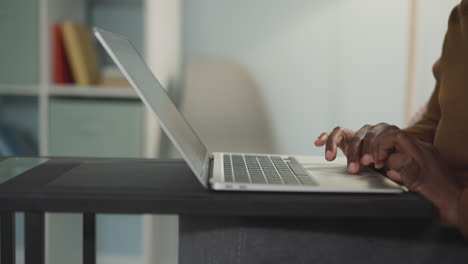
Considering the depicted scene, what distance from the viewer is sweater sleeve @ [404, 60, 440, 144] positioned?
45.6 inches

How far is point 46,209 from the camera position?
727 mm

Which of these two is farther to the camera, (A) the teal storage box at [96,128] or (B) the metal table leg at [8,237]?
(A) the teal storage box at [96,128]

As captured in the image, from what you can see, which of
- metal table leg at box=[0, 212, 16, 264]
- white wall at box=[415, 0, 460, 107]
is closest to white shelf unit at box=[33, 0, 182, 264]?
white wall at box=[415, 0, 460, 107]

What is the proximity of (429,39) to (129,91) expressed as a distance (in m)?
1.13

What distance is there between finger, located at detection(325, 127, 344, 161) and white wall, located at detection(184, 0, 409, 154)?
1.64m

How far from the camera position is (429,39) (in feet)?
7.52

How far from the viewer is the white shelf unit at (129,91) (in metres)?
2.25

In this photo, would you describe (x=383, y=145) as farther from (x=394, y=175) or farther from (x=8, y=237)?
(x=8, y=237)

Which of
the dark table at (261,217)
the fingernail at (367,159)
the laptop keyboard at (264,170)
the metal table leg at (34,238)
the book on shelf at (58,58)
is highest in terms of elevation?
the book on shelf at (58,58)

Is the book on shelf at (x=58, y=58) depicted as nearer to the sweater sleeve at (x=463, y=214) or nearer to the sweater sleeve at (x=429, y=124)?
the sweater sleeve at (x=429, y=124)

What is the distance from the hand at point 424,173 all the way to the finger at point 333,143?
0.53 feet

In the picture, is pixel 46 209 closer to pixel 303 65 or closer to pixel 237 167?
pixel 237 167

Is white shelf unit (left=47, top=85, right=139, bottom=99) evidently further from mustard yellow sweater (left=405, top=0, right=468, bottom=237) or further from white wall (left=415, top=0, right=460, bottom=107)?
mustard yellow sweater (left=405, top=0, right=468, bottom=237)

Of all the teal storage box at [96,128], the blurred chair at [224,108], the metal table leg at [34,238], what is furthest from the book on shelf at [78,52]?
the metal table leg at [34,238]
